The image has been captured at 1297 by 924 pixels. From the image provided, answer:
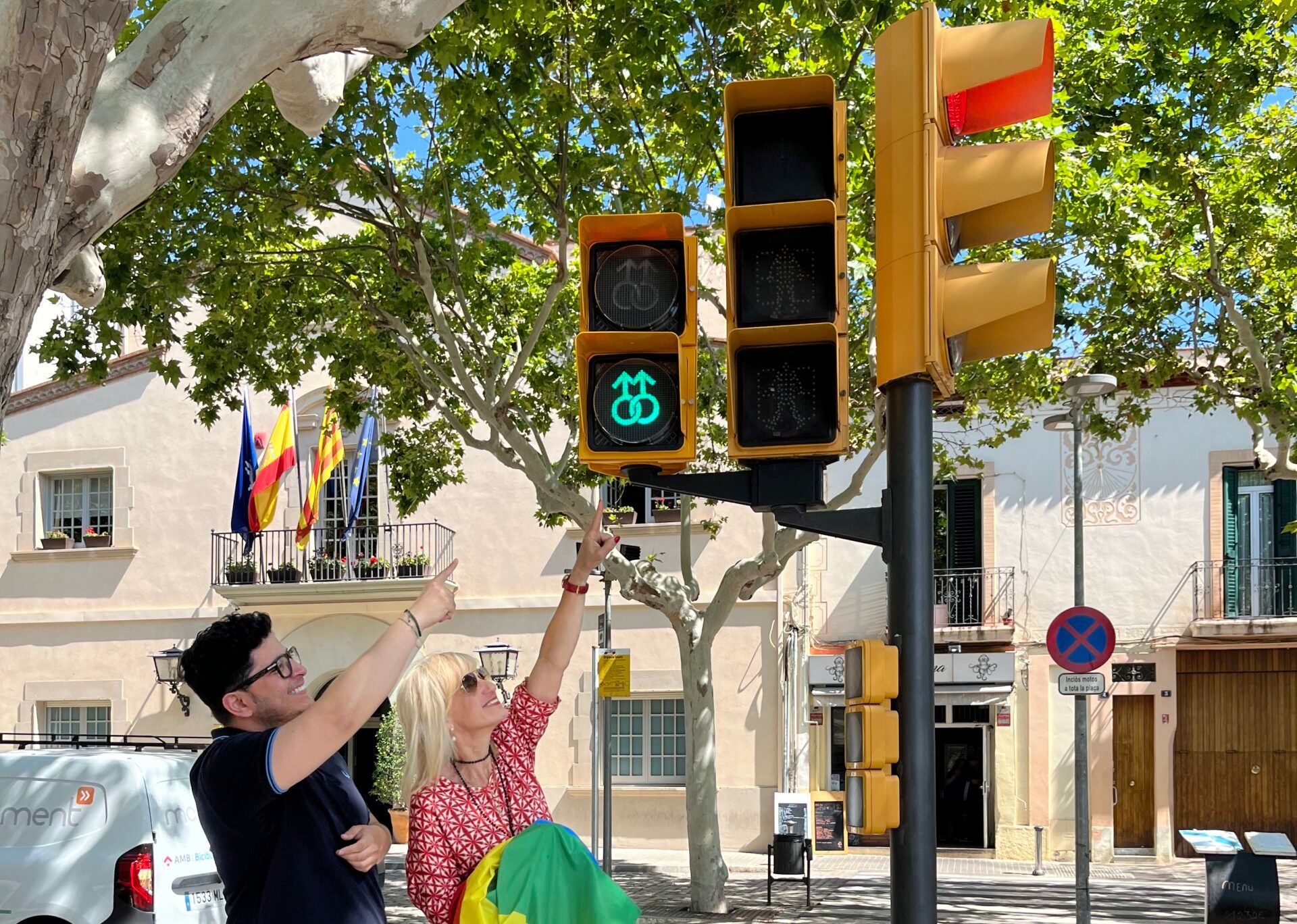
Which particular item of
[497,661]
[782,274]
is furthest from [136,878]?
[497,661]

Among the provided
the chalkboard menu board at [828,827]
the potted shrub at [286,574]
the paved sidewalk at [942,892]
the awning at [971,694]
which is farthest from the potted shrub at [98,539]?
the chalkboard menu board at [828,827]

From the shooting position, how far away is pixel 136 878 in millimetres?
8766

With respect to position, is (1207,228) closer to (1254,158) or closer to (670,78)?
(1254,158)

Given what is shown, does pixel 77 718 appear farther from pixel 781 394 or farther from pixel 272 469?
pixel 781 394

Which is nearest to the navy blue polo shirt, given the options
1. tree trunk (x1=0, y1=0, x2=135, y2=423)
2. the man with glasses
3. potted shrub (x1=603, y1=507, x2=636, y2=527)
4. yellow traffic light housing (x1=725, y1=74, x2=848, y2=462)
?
the man with glasses

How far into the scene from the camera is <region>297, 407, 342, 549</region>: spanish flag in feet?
87.1

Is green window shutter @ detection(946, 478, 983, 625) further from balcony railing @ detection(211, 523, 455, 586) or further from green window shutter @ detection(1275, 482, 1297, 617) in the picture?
balcony railing @ detection(211, 523, 455, 586)

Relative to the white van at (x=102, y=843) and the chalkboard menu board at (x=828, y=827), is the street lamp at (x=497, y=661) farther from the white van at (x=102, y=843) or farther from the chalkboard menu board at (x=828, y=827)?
the white van at (x=102, y=843)

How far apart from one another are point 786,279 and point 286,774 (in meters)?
2.21

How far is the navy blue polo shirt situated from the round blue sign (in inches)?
485

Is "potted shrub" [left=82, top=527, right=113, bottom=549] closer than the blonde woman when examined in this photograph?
No

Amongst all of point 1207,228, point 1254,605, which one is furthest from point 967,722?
point 1207,228

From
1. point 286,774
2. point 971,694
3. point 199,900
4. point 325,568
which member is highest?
point 286,774

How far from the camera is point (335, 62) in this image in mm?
6766
